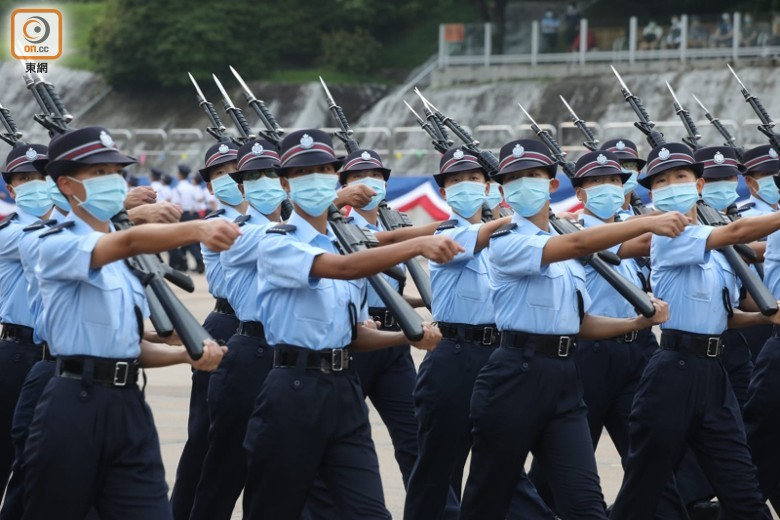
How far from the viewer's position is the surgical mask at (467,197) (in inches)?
331

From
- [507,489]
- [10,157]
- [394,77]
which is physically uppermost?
[394,77]

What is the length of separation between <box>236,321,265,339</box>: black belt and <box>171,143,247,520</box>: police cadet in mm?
397

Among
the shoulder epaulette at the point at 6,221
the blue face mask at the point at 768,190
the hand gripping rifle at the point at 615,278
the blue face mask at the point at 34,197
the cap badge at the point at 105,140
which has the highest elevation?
the cap badge at the point at 105,140

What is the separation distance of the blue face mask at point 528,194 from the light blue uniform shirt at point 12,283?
282 centimetres

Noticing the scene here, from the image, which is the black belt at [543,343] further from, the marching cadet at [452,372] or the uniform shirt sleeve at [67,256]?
the uniform shirt sleeve at [67,256]

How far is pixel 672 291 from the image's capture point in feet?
24.7

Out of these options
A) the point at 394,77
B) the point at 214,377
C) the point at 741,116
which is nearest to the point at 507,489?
the point at 214,377

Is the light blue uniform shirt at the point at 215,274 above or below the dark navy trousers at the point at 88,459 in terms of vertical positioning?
above

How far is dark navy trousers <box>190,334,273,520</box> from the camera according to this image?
7.77 m

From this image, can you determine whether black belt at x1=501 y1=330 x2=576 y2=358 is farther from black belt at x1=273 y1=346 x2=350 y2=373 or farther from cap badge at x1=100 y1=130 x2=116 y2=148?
cap badge at x1=100 y1=130 x2=116 y2=148

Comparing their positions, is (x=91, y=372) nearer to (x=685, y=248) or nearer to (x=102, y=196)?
(x=102, y=196)

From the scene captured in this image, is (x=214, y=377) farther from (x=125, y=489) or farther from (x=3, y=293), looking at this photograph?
(x=125, y=489)

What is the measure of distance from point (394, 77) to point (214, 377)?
4079cm

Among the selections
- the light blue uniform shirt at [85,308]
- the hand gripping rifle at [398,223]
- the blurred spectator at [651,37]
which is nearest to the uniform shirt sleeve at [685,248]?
the hand gripping rifle at [398,223]
